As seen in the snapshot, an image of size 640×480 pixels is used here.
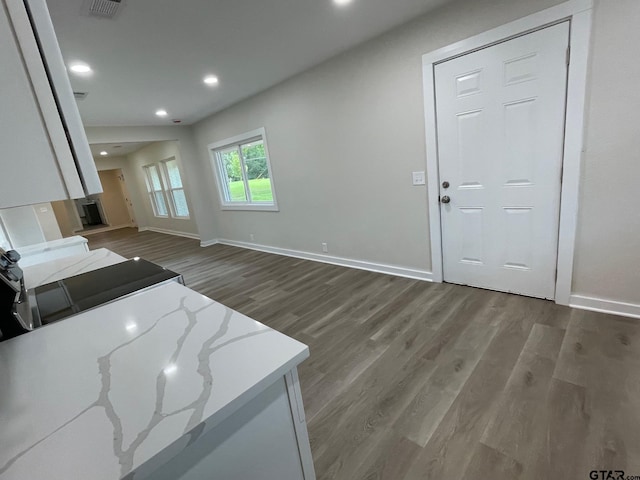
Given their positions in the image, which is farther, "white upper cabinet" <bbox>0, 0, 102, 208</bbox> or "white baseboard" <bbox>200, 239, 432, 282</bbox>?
"white baseboard" <bbox>200, 239, 432, 282</bbox>

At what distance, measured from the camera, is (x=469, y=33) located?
7.57 ft

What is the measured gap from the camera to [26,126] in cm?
55

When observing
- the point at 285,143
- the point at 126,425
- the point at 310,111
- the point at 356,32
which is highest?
the point at 356,32

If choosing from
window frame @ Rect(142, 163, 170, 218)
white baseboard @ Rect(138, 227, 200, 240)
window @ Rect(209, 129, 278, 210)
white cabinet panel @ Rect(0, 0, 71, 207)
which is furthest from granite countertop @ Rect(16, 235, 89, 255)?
window frame @ Rect(142, 163, 170, 218)

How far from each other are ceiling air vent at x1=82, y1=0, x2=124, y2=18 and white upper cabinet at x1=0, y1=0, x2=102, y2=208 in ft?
6.05

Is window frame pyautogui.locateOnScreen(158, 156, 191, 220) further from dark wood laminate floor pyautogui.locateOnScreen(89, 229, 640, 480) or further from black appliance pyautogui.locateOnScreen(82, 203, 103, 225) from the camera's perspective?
black appliance pyautogui.locateOnScreen(82, 203, 103, 225)


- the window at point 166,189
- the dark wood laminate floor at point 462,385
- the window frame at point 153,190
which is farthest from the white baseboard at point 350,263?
the window frame at point 153,190

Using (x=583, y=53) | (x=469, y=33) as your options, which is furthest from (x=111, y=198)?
(x=583, y=53)

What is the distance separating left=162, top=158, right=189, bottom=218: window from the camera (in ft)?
23.4

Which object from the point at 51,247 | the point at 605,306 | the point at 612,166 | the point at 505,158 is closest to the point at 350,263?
the point at 505,158

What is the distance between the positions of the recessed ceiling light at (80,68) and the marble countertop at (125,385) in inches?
106

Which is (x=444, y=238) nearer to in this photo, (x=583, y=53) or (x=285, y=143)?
(x=583, y=53)

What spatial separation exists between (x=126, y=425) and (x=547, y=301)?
9.49ft

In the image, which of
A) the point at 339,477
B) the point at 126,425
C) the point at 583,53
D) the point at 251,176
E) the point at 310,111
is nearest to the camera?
the point at 126,425
